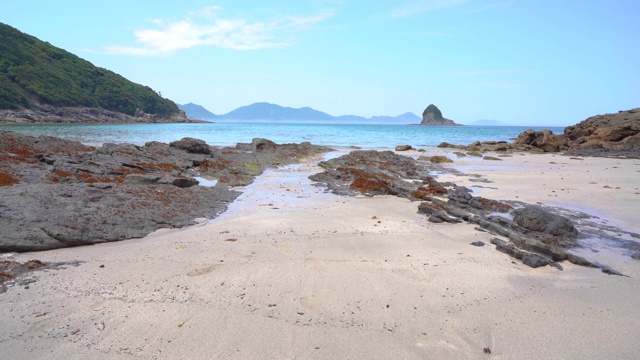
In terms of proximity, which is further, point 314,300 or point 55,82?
point 55,82

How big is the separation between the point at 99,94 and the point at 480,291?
105 meters

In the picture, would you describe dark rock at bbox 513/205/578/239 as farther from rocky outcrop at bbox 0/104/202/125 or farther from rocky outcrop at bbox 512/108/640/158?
rocky outcrop at bbox 0/104/202/125

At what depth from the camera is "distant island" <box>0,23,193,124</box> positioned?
6412cm

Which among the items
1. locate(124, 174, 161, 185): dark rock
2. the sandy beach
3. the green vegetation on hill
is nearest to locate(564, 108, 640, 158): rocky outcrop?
the sandy beach

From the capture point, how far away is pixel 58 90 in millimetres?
76438

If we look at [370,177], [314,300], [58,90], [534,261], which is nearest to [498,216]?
[534,261]

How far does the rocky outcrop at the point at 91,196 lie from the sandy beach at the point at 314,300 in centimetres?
34

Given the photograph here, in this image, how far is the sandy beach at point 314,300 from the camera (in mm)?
3258

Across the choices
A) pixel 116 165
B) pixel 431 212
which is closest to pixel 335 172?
pixel 431 212

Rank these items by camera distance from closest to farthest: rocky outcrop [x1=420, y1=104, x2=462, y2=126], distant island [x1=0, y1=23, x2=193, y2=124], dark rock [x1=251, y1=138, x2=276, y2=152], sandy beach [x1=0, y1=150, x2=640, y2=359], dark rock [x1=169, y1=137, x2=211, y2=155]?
1. sandy beach [x1=0, y1=150, x2=640, y2=359]
2. dark rock [x1=169, y1=137, x2=211, y2=155]
3. dark rock [x1=251, y1=138, x2=276, y2=152]
4. distant island [x1=0, y1=23, x2=193, y2=124]
5. rocky outcrop [x1=420, y1=104, x2=462, y2=126]

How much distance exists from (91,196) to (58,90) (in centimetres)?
8767

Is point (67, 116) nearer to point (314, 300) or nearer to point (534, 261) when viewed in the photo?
point (314, 300)

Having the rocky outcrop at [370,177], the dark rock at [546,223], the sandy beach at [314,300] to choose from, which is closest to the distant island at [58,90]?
the rocky outcrop at [370,177]

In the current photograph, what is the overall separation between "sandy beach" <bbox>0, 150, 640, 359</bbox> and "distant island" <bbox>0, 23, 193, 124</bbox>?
65.2m
